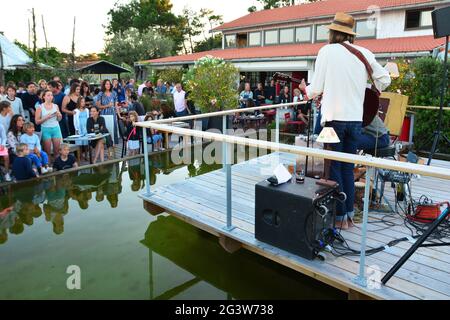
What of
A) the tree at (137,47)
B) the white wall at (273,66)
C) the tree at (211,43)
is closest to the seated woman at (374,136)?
the white wall at (273,66)

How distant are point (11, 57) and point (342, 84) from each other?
54.6 feet

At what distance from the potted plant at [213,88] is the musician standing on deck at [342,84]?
7240 mm

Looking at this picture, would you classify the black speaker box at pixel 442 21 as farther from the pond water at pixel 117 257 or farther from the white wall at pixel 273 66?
the white wall at pixel 273 66

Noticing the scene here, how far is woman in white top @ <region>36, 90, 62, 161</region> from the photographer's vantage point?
692 centimetres

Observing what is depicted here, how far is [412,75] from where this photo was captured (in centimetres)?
844

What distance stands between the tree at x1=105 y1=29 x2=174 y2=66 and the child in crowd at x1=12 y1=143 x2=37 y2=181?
33.0 metres

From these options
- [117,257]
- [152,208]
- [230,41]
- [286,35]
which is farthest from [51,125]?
[230,41]

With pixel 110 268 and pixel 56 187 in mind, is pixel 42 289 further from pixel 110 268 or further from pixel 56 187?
pixel 56 187

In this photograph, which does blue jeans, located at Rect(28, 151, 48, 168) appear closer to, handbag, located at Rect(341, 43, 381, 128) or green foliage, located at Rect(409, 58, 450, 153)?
handbag, located at Rect(341, 43, 381, 128)

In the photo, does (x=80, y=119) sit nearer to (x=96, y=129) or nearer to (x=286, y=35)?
(x=96, y=129)

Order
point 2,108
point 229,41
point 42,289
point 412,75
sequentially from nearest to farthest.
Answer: point 42,289, point 2,108, point 412,75, point 229,41

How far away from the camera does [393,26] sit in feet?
55.7
